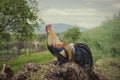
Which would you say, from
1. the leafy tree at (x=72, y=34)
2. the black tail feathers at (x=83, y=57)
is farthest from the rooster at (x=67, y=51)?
the leafy tree at (x=72, y=34)

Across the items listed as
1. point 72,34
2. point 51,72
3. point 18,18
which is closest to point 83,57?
point 51,72

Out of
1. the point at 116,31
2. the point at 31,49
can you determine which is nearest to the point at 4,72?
the point at 116,31

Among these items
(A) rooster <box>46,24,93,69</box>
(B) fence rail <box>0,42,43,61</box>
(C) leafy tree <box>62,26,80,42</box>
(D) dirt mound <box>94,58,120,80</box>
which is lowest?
(B) fence rail <box>0,42,43,61</box>

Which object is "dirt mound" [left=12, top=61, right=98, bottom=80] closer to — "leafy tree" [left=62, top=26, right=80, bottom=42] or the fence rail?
the fence rail

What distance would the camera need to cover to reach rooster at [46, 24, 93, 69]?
11828mm

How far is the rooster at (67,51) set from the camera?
38.8 ft

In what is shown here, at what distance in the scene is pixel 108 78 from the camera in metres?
12.0

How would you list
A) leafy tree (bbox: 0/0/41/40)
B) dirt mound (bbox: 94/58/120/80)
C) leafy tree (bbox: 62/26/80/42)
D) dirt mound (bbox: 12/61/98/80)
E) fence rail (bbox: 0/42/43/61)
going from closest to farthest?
dirt mound (bbox: 94/58/120/80) < dirt mound (bbox: 12/61/98/80) < leafy tree (bbox: 0/0/41/40) < fence rail (bbox: 0/42/43/61) < leafy tree (bbox: 62/26/80/42)

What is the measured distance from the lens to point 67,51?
472 inches

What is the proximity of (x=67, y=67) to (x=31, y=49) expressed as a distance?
2803 cm

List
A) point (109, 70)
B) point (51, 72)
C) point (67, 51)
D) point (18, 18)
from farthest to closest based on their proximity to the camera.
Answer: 1. point (18, 18)
2. point (67, 51)
3. point (109, 70)
4. point (51, 72)

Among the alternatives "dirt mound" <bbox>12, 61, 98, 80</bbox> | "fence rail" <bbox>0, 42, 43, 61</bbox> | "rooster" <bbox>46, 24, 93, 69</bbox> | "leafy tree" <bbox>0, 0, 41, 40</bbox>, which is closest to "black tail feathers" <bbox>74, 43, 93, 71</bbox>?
"rooster" <bbox>46, 24, 93, 69</bbox>

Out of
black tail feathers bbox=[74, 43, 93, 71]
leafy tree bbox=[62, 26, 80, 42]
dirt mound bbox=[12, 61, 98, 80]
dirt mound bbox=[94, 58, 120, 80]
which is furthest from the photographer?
leafy tree bbox=[62, 26, 80, 42]

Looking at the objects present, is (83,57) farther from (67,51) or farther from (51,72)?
(51,72)
